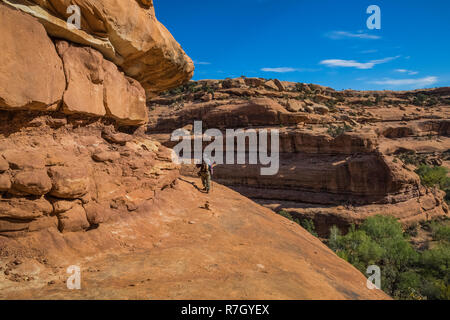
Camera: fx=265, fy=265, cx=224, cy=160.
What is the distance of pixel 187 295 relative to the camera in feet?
10.5

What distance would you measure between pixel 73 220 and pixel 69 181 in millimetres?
601

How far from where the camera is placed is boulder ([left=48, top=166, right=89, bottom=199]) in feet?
12.9

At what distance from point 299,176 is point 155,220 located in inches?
807

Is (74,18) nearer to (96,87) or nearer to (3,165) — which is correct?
(96,87)

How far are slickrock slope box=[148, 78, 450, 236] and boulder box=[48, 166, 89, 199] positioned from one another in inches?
783

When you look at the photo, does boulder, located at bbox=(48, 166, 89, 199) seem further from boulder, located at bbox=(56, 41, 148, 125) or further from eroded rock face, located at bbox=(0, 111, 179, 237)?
boulder, located at bbox=(56, 41, 148, 125)

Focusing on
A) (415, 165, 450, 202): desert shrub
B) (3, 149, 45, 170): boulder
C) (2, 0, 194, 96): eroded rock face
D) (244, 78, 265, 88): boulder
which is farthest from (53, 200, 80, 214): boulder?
(244, 78, 265, 88): boulder

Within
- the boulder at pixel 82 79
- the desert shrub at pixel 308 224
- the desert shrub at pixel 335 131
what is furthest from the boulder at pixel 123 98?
the desert shrub at pixel 335 131

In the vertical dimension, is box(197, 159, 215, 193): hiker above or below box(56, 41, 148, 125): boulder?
below

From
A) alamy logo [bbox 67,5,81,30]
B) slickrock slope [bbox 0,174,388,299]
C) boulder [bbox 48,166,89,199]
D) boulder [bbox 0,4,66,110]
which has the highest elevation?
alamy logo [bbox 67,5,81,30]

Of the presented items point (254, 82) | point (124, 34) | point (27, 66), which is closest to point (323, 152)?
point (254, 82)

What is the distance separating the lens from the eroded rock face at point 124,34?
4152mm

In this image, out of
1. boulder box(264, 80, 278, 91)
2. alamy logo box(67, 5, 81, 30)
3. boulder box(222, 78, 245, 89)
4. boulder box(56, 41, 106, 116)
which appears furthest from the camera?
boulder box(264, 80, 278, 91)
